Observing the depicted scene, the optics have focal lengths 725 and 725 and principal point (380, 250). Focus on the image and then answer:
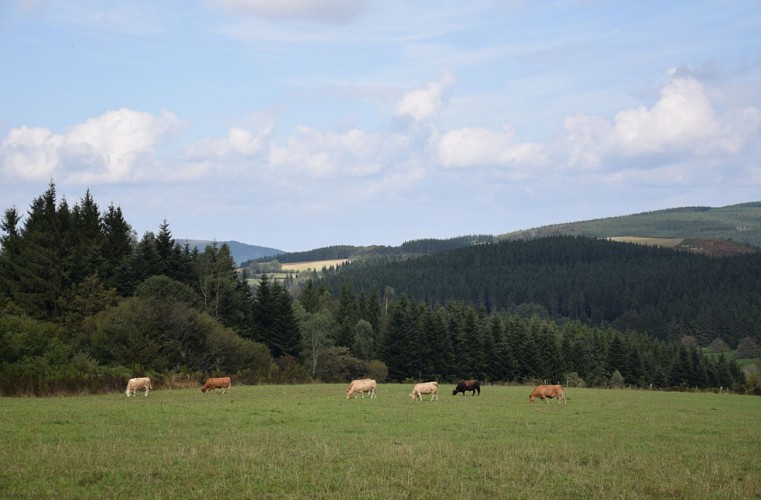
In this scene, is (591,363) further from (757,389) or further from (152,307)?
(152,307)

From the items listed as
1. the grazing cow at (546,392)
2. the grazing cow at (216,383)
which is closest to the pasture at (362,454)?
the grazing cow at (546,392)

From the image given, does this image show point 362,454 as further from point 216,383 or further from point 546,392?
point 216,383

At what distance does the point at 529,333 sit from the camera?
109 metres

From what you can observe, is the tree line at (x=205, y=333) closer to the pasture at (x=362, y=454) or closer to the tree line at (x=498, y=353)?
the tree line at (x=498, y=353)

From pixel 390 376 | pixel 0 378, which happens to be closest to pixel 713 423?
pixel 0 378

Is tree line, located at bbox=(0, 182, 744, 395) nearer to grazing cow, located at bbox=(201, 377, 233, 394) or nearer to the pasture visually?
grazing cow, located at bbox=(201, 377, 233, 394)

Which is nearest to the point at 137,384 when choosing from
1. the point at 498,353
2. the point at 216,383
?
the point at 216,383

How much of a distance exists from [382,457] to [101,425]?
10.7 metres

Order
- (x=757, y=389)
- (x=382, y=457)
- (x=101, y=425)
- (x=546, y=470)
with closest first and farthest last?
(x=546, y=470) → (x=382, y=457) → (x=101, y=425) → (x=757, y=389)

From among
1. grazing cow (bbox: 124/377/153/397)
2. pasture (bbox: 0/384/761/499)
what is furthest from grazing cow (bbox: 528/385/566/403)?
grazing cow (bbox: 124/377/153/397)

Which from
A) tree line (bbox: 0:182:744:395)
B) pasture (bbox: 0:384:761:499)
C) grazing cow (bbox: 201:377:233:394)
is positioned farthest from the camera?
tree line (bbox: 0:182:744:395)

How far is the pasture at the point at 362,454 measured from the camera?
46.4 ft

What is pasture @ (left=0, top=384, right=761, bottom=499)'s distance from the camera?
14.1m

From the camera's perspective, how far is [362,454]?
18031 millimetres
